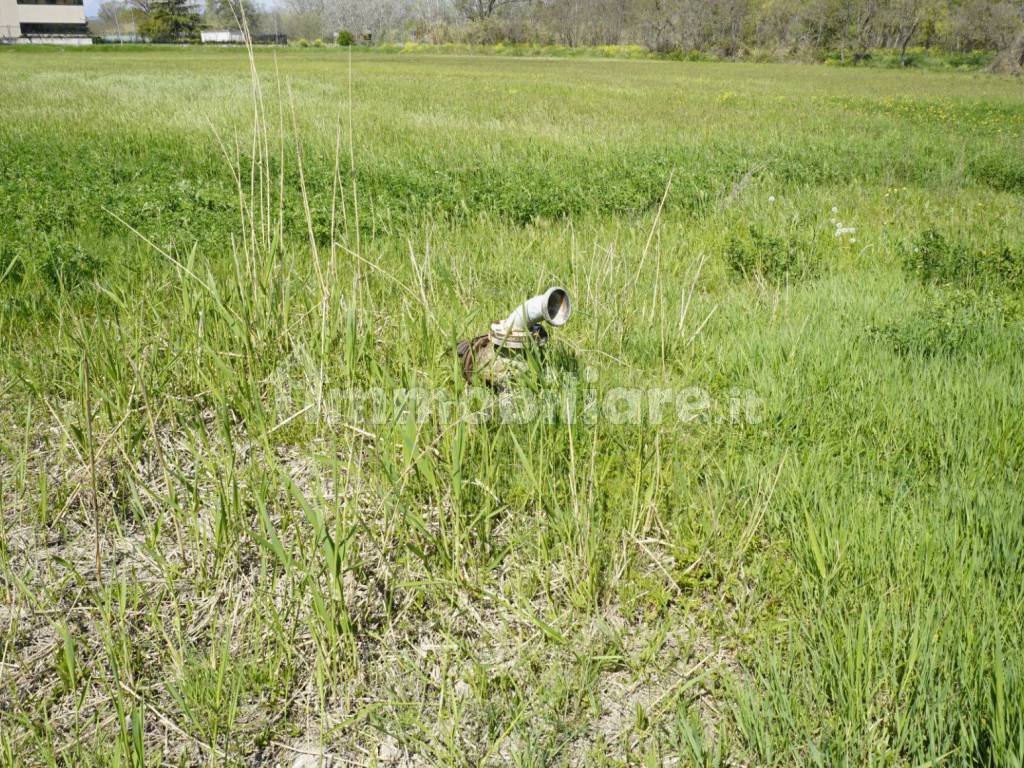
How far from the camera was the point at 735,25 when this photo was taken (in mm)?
73625

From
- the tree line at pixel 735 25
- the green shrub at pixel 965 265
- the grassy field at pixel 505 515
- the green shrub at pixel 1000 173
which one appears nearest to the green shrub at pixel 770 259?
the grassy field at pixel 505 515

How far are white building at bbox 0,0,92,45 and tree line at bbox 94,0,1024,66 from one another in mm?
5649

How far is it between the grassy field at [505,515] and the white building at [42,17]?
87.9 metres

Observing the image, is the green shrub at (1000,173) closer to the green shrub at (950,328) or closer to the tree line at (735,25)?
the green shrub at (950,328)

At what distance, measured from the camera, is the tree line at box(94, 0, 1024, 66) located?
61.5 metres

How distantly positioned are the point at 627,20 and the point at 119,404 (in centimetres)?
9281

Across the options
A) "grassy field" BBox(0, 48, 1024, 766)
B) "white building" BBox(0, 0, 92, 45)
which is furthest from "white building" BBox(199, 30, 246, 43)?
"grassy field" BBox(0, 48, 1024, 766)

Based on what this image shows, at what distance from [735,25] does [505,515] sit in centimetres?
8202

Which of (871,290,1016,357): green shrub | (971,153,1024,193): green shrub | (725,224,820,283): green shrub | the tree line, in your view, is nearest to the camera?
(871,290,1016,357): green shrub

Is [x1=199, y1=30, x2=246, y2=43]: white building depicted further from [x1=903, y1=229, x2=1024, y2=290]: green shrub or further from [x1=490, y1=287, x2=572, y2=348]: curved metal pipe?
[x1=490, y1=287, x2=572, y2=348]: curved metal pipe

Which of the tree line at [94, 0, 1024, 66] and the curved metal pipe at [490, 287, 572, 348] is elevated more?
the tree line at [94, 0, 1024, 66]

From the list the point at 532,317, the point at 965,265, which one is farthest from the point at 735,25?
the point at 532,317

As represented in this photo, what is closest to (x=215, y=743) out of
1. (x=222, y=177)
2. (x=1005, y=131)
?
(x=222, y=177)

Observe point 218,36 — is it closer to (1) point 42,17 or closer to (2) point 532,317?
(1) point 42,17
